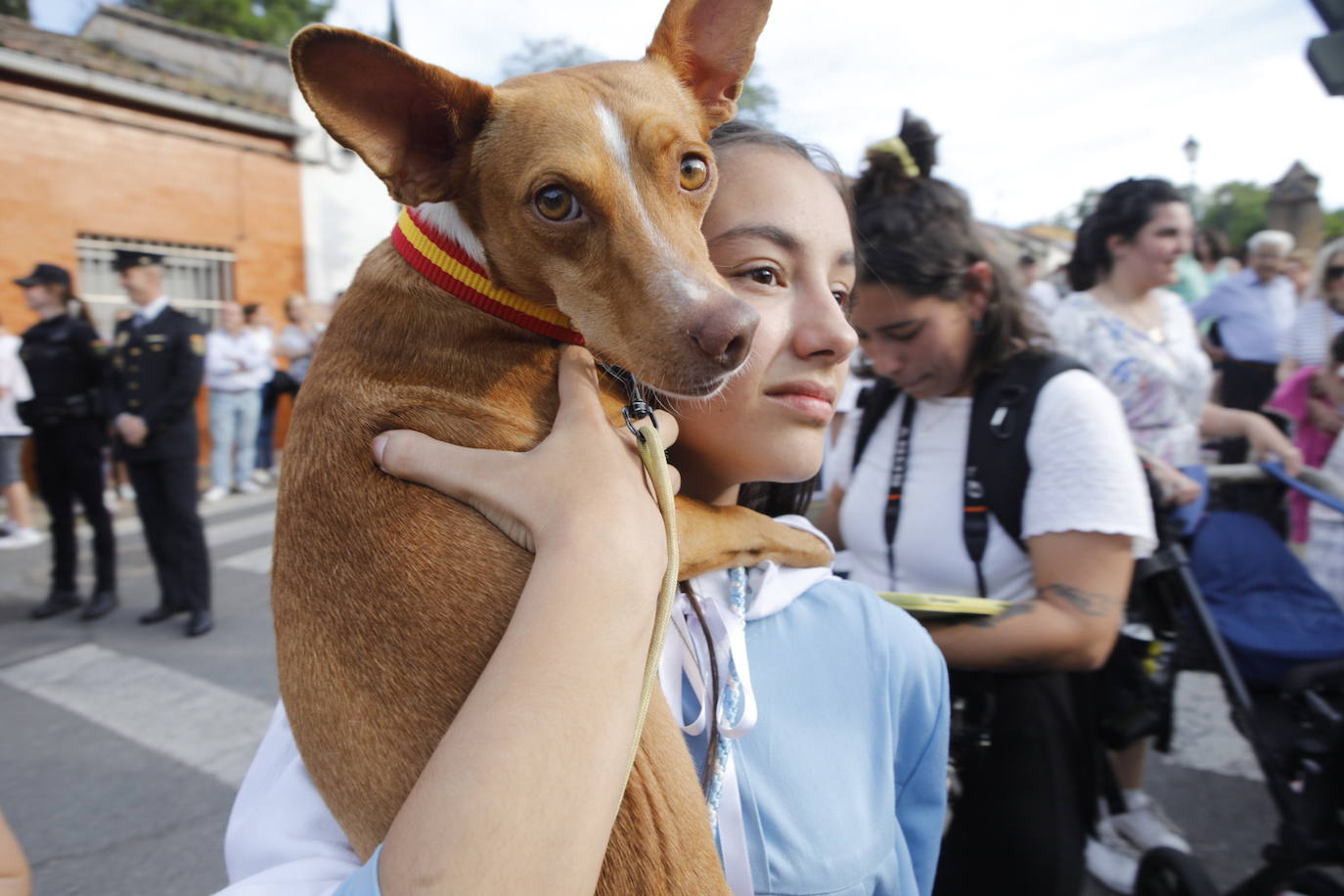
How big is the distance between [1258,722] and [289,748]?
2784 mm

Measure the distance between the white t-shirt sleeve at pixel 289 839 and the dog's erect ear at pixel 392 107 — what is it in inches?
37.2


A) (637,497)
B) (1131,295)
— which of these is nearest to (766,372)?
(637,497)

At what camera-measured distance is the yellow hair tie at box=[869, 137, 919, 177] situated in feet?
8.68

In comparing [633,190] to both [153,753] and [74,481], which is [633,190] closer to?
[153,753]

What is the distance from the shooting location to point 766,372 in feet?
4.82

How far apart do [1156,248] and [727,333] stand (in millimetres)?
3481

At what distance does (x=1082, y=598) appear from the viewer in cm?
218

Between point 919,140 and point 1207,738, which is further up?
point 919,140

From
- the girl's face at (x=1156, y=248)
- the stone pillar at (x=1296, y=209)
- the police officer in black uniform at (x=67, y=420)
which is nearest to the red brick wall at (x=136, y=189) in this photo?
the police officer in black uniform at (x=67, y=420)

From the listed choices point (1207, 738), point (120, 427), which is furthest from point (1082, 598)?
point (120, 427)

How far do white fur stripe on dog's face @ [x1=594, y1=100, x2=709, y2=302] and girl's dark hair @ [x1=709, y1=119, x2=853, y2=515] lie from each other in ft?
1.15

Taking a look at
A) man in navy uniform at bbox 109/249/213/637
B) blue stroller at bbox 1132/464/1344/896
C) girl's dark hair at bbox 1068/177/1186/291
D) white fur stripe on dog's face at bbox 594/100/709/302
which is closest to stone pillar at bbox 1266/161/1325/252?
girl's dark hair at bbox 1068/177/1186/291

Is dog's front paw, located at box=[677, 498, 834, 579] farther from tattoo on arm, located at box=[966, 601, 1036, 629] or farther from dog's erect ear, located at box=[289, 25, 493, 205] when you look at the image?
dog's erect ear, located at box=[289, 25, 493, 205]

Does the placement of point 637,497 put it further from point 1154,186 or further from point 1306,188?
point 1306,188
